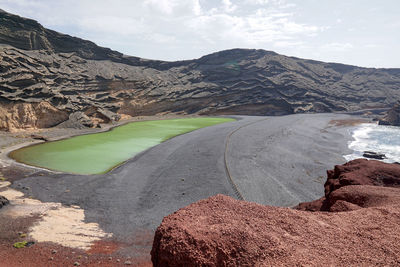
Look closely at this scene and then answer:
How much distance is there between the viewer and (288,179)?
1956cm

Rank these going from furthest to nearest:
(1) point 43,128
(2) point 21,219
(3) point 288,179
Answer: (1) point 43,128 → (3) point 288,179 → (2) point 21,219

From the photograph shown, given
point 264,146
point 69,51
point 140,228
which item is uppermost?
point 69,51

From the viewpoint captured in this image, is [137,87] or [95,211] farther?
[137,87]

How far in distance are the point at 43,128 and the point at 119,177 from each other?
76.6 feet

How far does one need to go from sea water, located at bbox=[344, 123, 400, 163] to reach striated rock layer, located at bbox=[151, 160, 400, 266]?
2535cm

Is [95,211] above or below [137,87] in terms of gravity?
below

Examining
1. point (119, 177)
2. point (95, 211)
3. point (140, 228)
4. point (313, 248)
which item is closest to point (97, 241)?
point (140, 228)

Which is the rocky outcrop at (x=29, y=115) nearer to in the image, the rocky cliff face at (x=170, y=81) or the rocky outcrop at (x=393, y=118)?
the rocky cliff face at (x=170, y=81)

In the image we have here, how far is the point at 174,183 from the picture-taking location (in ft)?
59.4

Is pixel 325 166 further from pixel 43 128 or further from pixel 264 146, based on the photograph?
pixel 43 128

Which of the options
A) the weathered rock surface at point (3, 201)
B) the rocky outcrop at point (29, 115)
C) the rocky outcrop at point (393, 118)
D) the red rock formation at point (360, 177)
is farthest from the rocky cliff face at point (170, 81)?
the red rock formation at point (360, 177)

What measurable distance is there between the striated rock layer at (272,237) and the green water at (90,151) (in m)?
18.0

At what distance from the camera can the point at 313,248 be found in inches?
173

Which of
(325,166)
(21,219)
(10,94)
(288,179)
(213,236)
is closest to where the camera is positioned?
(213,236)
